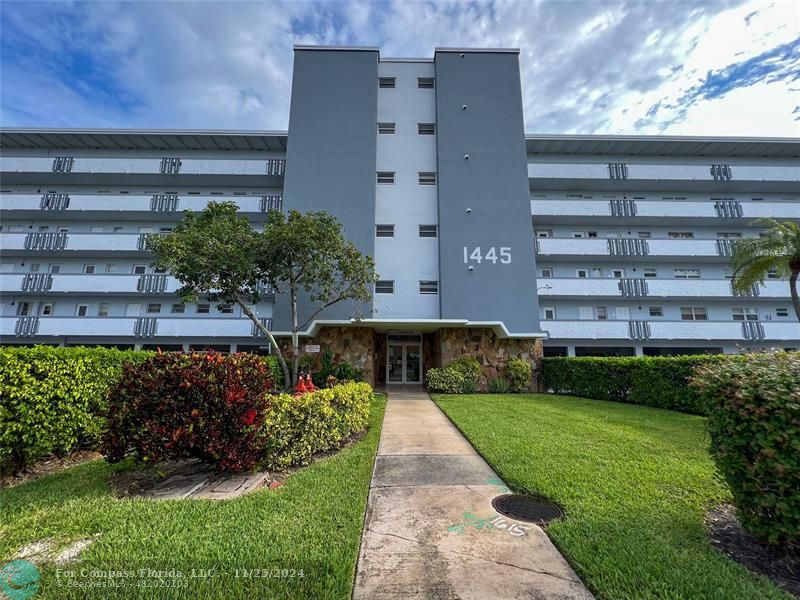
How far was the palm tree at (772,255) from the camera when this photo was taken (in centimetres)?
1112

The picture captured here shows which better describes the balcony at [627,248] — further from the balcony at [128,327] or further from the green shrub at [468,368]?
the balcony at [128,327]

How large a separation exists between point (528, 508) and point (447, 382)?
1120 cm

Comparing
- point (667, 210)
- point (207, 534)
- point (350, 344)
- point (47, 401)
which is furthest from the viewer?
point (667, 210)

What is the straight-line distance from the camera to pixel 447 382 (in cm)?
1469

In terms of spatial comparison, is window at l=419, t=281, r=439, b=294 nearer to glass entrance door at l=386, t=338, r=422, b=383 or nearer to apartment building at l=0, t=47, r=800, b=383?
apartment building at l=0, t=47, r=800, b=383

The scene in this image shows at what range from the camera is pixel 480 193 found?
1611cm

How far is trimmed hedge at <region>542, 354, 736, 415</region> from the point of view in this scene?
32.8ft

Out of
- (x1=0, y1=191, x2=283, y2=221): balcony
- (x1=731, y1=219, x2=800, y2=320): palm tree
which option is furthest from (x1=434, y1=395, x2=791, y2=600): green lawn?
(x1=0, y1=191, x2=283, y2=221): balcony

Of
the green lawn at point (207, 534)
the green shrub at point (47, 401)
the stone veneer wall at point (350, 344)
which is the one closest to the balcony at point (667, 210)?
the stone veneer wall at point (350, 344)

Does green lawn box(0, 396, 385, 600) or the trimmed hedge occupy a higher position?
the trimmed hedge

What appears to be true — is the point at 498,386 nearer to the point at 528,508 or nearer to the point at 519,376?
the point at 519,376

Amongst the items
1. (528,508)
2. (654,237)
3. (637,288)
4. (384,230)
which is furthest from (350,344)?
(654,237)

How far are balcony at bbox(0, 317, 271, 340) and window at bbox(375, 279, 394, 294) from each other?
24.2 feet

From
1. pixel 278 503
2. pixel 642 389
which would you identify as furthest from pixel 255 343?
pixel 642 389
